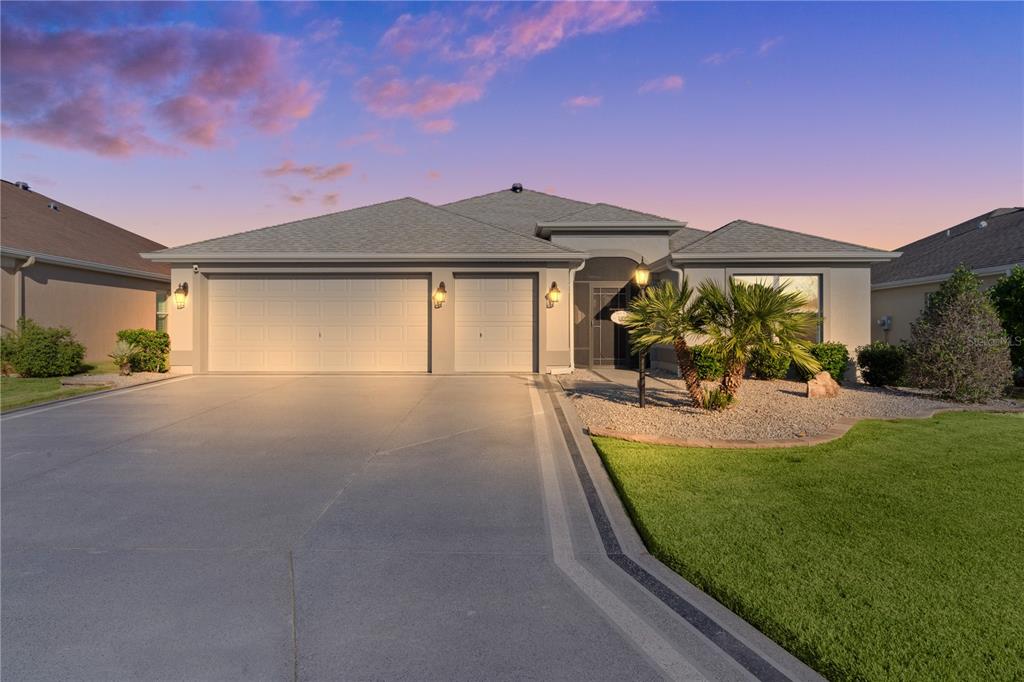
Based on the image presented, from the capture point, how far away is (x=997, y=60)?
13.0 m

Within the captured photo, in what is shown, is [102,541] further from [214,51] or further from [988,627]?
[214,51]

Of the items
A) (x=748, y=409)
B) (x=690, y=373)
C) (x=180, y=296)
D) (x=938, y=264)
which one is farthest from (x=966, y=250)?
(x=180, y=296)

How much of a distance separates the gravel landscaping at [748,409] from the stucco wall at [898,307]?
9027 millimetres

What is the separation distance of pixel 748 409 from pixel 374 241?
11.4 m

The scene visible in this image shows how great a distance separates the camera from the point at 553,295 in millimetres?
15227

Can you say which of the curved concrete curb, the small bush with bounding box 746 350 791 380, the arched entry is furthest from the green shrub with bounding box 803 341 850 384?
the arched entry

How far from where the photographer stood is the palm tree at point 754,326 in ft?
29.5

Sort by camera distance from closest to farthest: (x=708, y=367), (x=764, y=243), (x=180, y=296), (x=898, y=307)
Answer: (x=708, y=367) → (x=180, y=296) → (x=764, y=243) → (x=898, y=307)

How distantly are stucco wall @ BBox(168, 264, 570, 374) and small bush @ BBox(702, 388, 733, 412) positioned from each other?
639cm

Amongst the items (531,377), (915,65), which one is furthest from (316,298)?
(915,65)

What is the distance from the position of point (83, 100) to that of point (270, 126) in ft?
18.6

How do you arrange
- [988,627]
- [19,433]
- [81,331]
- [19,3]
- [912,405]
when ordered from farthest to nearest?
[81,331], [19,3], [912,405], [19,433], [988,627]

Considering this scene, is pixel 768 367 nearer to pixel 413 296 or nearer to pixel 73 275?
pixel 413 296

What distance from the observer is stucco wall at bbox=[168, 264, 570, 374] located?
15477 millimetres
